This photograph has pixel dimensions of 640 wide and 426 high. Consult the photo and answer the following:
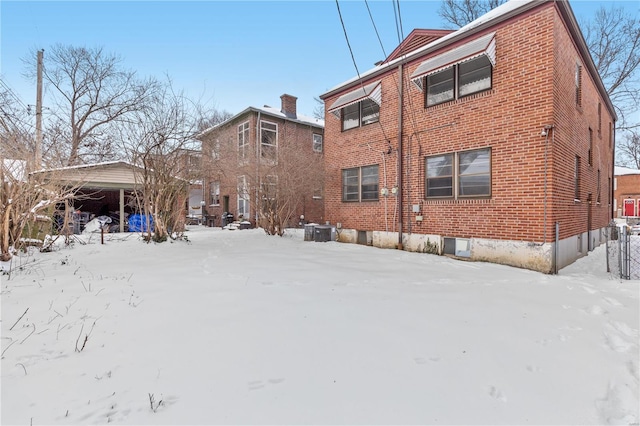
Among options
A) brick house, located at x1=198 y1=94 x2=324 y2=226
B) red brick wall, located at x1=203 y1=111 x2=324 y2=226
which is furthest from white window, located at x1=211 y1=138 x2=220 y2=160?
red brick wall, located at x1=203 y1=111 x2=324 y2=226

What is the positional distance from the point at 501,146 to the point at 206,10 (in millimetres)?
8604

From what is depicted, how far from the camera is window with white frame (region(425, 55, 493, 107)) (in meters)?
7.64

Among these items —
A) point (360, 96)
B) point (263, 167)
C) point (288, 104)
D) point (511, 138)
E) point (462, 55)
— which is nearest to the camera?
point (511, 138)

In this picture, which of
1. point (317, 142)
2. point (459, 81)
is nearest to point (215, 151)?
point (459, 81)

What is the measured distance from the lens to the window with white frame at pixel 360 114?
10.4 metres

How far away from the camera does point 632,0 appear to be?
14.1m

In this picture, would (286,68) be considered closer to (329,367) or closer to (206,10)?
(206,10)

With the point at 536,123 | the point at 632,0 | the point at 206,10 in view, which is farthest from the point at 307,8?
the point at 632,0

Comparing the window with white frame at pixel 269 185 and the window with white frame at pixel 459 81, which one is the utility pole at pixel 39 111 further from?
the window with white frame at pixel 459 81

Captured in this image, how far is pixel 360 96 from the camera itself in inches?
402

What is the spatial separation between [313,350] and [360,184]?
8.51 metres

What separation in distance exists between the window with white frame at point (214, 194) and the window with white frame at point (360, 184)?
12.4 meters

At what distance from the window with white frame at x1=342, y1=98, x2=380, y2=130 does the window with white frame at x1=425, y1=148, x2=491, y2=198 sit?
2.78 metres

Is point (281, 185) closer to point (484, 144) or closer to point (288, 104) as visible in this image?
point (484, 144)
